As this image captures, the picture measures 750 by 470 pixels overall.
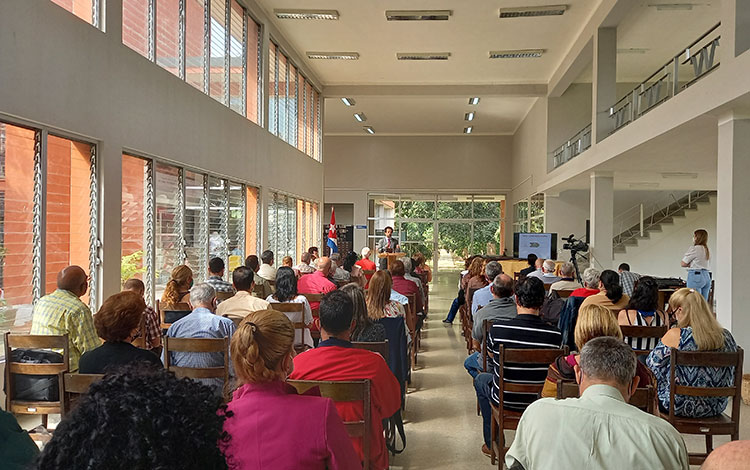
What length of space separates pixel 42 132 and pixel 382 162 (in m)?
19.0

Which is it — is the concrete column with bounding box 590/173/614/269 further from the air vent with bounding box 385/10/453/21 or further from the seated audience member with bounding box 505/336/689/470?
the seated audience member with bounding box 505/336/689/470

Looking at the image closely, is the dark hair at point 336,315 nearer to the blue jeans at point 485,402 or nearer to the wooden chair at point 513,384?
the wooden chair at point 513,384

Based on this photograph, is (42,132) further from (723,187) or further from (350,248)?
(350,248)

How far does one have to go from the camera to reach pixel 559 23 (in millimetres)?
12234

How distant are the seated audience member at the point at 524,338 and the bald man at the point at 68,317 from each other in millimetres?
2625

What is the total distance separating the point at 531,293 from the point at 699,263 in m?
7.75

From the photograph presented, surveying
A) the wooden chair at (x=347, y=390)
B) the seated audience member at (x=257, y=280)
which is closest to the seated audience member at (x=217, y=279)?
the seated audience member at (x=257, y=280)

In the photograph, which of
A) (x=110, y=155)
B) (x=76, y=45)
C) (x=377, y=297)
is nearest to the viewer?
(x=377, y=297)

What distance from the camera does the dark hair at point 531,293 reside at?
393 centimetres

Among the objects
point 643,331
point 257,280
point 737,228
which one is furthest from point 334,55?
point 643,331

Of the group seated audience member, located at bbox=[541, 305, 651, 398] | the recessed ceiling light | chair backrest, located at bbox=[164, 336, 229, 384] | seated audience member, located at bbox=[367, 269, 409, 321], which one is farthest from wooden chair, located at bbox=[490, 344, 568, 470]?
the recessed ceiling light

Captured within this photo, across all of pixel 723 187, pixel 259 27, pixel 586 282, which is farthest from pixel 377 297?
pixel 259 27

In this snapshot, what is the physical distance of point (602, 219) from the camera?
1293 centimetres

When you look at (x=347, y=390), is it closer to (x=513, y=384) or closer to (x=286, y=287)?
(x=513, y=384)
